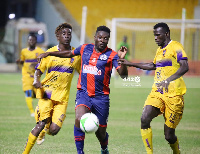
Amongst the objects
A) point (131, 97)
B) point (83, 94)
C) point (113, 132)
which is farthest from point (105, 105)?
point (131, 97)

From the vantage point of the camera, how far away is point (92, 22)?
42.7 m

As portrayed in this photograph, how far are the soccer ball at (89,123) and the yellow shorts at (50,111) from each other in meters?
0.93

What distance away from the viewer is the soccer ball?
7074mm

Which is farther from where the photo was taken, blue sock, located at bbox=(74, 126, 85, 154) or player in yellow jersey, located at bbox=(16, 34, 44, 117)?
player in yellow jersey, located at bbox=(16, 34, 44, 117)

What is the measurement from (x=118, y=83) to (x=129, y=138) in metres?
17.3

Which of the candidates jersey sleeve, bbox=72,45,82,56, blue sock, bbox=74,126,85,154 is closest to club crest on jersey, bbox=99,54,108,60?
jersey sleeve, bbox=72,45,82,56

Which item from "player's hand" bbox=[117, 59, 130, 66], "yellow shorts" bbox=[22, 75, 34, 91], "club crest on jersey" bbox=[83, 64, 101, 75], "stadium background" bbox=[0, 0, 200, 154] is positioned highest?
"player's hand" bbox=[117, 59, 130, 66]

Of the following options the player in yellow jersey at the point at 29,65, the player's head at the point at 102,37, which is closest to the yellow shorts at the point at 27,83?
the player in yellow jersey at the point at 29,65

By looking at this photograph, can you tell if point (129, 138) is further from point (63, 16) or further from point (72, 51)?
point (63, 16)

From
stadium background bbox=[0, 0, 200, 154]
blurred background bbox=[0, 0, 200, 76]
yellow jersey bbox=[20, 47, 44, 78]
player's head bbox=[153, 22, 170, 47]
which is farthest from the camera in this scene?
blurred background bbox=[0, 0, 200, 76]

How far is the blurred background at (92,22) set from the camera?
3494 centimetres

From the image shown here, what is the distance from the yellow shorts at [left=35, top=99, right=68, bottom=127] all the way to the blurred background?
81.5 ft

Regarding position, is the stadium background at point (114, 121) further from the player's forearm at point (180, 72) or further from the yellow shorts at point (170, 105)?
the player's forearm at point (180, 72)

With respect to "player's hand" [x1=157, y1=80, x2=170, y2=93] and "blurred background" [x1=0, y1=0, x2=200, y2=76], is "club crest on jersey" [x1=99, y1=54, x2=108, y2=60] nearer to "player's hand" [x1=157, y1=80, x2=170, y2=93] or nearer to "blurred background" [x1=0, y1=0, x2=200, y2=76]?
"player's hand" [x1=157, y1=80, x2=170, y2=93]
